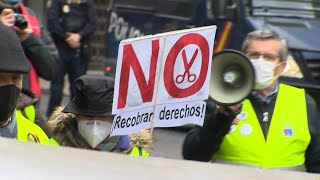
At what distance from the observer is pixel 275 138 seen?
356 cm

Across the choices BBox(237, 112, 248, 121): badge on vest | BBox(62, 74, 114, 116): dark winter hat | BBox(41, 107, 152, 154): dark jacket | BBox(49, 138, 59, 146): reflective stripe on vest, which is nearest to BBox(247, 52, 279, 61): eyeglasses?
BBox(237, 112, 248, 121): badge on vest

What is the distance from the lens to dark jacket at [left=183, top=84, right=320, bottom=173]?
134 inches

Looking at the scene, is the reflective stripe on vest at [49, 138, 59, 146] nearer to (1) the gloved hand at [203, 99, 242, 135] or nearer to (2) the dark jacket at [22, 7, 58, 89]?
(1) the gloved hand at [203, 99, 242, 135]

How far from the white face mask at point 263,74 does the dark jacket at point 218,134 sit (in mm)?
72

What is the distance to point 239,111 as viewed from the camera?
131 inches

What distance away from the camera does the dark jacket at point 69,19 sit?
909 cm

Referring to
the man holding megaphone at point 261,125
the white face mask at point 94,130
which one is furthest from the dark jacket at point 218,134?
the white face mask at point 94,130

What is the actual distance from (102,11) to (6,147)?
12.1 meters

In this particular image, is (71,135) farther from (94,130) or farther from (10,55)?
(10,55)

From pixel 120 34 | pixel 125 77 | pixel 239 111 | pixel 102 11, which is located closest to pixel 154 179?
pixel 125 77

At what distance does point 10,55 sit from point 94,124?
0.68 meters

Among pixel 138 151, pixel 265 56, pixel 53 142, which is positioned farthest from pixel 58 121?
pixel 265 56

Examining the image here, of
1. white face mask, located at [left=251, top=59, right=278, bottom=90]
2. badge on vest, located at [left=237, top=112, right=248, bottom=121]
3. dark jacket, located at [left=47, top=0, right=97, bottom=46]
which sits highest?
white face mask, located at [left=251, top=59, right=278, bottom=90]

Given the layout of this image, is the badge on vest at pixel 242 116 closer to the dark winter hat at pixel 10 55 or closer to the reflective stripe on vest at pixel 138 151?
the reflective stripe on vest at pixel 138 151
